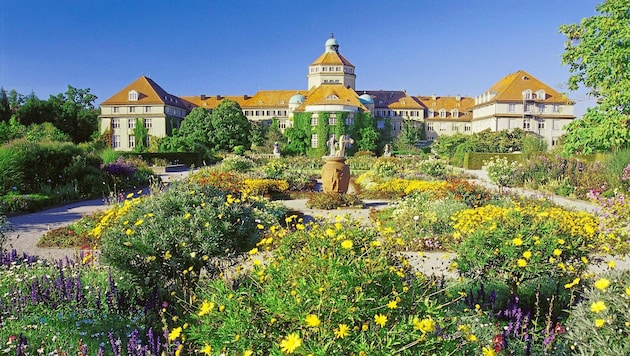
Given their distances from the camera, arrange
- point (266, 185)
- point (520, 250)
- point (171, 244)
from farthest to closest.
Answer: point (266, 185) < point (171, 244) < point (520, 250)

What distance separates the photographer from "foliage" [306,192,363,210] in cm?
1211

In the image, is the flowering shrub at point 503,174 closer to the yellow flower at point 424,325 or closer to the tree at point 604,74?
the tree at point 604,74

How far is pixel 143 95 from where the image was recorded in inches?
2232

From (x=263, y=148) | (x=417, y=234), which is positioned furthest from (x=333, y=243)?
(x=263, y=148)

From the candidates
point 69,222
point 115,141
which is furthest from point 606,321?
point 115,141

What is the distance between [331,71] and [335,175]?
176 feet

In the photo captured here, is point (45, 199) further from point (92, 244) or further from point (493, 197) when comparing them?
point (493, 197)

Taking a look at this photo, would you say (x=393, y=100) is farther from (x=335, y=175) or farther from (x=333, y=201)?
(x=333, y=201)

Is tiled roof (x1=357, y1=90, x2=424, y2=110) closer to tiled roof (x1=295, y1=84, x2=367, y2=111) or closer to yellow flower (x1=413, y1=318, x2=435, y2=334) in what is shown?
tiled roof (x1=295, y1=84, x2=367, y2=111)

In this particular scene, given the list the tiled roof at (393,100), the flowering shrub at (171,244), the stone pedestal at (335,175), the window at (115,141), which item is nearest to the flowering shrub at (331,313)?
the flowering shrub at (171,244)

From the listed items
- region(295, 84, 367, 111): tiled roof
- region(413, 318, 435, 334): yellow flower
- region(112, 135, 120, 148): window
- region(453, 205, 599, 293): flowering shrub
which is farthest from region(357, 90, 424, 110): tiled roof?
region(413, 318, 435, 334): yellow flower

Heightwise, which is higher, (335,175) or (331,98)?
(331,98)

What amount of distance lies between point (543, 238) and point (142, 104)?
57172mm

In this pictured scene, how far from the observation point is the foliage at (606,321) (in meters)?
2.46
